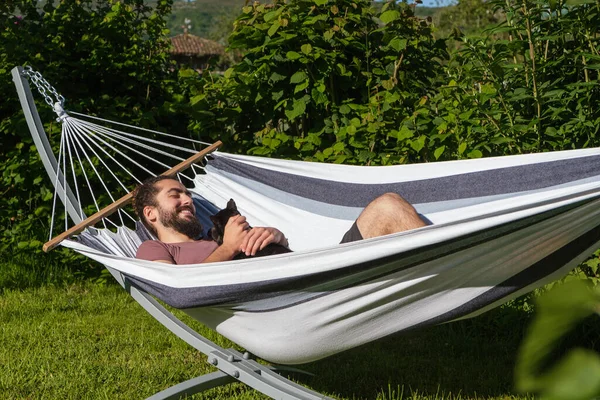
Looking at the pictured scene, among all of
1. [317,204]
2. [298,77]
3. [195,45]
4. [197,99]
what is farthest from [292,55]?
[195,45]

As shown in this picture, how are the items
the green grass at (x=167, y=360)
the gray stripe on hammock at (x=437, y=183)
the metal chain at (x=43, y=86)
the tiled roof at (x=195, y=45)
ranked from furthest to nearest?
the tiled roof at (x=195, y=45) < the metal chain at (x=43, y=86) < the green grass at (x=167, y=360) < the gray stripe on hammock at (x=437, y=183)

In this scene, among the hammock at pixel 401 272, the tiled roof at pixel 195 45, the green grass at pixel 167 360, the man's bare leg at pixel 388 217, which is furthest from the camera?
the tiled roof at pixel 195 45

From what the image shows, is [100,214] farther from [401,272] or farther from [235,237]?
[401,272]

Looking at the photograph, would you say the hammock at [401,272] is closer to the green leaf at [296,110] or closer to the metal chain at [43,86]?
the metal chain at [43,86]

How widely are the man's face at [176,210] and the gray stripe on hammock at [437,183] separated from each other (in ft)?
0.74

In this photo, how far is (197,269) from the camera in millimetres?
1938

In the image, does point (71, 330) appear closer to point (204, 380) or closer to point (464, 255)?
point (204, 380)

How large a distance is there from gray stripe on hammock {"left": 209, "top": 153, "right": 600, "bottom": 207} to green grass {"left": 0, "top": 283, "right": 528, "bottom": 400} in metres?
0.52

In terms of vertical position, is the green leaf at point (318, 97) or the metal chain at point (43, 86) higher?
the metal chain at point (43, 86)

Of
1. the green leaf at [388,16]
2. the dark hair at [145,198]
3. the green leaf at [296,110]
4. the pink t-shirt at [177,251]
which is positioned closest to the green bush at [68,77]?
the green leaf at [296,110]

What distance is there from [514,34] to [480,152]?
456mm

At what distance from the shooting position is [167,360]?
9.85 feet

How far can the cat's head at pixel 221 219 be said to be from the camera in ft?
9.50

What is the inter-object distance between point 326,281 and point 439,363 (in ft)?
4.30
